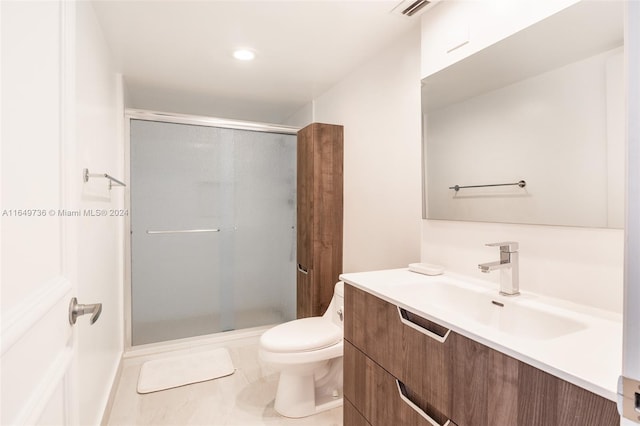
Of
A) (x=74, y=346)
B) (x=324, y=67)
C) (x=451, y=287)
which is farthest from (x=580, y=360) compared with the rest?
(x=324, y=67)

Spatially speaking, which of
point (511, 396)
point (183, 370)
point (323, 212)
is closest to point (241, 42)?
point (323, 212)

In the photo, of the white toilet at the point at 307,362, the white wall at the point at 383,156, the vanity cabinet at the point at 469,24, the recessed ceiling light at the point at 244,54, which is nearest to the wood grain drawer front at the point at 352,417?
the white toilet at the point at 307,362

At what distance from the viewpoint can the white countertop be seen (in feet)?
2.07

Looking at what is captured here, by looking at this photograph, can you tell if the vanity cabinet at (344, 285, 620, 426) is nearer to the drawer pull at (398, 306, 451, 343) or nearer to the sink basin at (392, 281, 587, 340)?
the drawer pull at (398, 306, 451, 343)

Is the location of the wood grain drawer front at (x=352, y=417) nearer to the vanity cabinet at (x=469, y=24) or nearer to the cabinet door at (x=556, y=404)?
the cabinet door at (x=556, y=404)

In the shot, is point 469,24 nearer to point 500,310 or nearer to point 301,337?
point 500,310

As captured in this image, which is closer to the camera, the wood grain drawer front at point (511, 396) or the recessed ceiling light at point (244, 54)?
the wood grain drawer front at point (511, 396)

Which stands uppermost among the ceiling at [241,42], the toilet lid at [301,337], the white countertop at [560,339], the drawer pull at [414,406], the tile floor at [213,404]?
the ceiling at [241,42]

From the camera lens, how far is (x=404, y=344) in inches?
41.9

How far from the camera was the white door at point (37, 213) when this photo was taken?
55cm

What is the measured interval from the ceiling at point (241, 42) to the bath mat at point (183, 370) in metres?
2.16

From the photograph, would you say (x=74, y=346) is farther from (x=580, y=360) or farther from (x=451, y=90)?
(x=451, y=90)

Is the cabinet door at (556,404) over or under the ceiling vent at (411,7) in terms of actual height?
under

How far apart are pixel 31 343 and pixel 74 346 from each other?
0.30 meters
